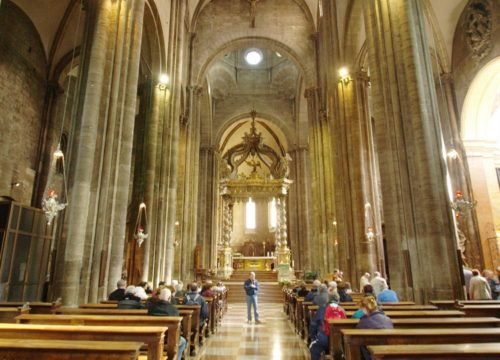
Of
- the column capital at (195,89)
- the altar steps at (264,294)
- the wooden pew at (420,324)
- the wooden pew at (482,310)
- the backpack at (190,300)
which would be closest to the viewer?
the wooden pew at (420,324)

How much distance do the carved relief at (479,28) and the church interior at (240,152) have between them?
69mm

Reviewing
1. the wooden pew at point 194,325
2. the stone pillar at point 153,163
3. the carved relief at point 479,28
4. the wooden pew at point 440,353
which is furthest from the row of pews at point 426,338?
the carved relief at point 479,28

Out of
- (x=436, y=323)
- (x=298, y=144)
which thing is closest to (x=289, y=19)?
(x=298, y=144)

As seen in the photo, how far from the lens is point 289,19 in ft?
70.9

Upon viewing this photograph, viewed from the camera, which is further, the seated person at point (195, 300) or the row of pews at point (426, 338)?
the seated person at point (195, 300)

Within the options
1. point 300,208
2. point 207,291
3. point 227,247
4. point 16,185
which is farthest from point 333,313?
point 300,208

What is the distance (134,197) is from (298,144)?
16081 mm

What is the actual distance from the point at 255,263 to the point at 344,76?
13.6 metres

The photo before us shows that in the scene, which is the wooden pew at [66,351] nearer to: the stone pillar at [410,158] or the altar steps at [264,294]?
the stone pillar at [410,158]

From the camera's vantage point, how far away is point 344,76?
14.2m

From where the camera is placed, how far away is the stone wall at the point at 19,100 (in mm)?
12562

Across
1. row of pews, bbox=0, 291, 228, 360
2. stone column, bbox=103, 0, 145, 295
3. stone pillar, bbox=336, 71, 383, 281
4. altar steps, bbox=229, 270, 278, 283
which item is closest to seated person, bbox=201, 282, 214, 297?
stone column, bbox=103, 0, 145, 295

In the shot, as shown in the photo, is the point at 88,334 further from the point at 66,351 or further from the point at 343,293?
the point at 343,293

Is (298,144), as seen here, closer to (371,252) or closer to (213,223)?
(213,223)
